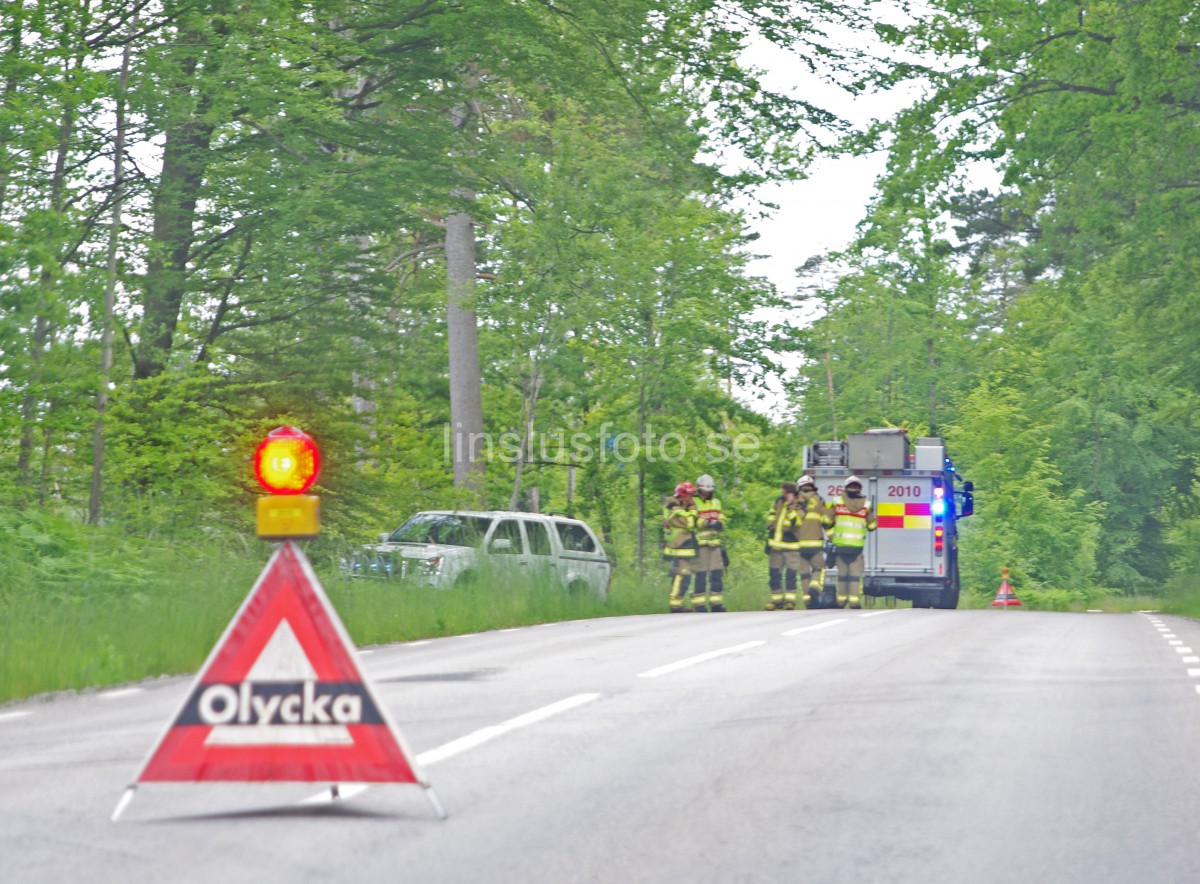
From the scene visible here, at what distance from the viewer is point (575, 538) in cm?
2484

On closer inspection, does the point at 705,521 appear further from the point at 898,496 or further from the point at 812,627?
the point at 898,496

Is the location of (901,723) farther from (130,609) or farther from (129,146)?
(129,146)

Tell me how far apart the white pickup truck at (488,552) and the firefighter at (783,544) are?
308cm

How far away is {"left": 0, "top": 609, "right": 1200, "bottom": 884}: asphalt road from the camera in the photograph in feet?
19.6

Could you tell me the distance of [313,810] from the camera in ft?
22.2

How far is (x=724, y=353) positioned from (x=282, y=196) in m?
13.3

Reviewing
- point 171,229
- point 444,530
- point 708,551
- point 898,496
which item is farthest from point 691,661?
point 898,496

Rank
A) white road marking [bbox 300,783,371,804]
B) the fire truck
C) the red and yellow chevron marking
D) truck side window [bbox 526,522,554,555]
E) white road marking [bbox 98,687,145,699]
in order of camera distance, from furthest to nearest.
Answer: the red and yellow chevron marking, the fire truck, truck side window [bbox 526,522,554,555], white road marking [bbox 98,687,145,699], white road marking [bbox 300,783,371,804]

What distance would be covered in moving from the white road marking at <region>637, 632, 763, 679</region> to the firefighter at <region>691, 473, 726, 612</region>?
894 centimetres

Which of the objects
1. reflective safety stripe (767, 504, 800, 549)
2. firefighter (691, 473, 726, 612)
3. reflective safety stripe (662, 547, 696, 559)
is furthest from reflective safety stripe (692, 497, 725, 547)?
reflective safety stripe (767, 504, 800, 549)

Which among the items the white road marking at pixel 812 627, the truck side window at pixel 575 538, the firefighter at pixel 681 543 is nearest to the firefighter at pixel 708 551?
the firefighter at pixel 681 543

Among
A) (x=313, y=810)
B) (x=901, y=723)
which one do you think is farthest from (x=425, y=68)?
(x=313, y=810)

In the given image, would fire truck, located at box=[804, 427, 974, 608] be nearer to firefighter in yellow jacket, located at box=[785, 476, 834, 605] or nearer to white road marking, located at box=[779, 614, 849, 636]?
firefighter in yellow jacket, located at box=[785, 476, 834, 605]


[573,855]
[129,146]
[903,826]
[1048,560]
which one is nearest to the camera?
[573,855]
